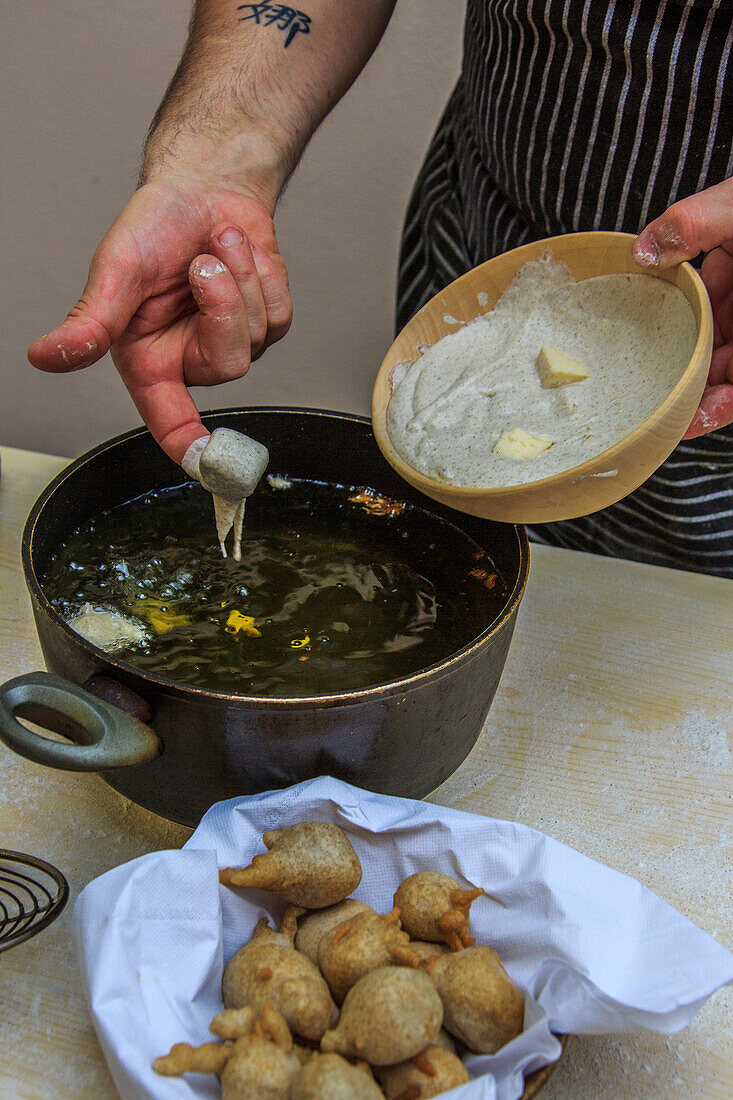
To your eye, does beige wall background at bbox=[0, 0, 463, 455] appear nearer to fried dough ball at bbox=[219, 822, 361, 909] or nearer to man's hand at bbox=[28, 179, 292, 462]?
man's hand at bbox=[28, 179, 292, 462]

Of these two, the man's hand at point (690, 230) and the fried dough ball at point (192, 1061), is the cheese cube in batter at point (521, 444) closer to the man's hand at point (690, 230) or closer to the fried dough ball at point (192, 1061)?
the man's hand at point (690, 230)

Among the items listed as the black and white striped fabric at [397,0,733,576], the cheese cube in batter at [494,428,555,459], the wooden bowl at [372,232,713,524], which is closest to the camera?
the wooden bowl at [372,232,713,524]

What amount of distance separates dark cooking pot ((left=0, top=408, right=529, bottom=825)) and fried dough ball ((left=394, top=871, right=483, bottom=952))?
0.43 ft

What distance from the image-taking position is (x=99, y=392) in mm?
3404

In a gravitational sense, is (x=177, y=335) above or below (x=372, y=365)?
above

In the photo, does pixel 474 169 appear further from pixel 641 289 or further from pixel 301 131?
pixel 641 289

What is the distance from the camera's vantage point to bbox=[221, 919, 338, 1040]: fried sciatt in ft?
2.42

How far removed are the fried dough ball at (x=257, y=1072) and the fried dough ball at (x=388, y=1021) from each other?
4 cm

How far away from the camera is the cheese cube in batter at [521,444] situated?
3.43 ft

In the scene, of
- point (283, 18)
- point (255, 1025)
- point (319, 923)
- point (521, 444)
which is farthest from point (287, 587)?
point (283, 18)

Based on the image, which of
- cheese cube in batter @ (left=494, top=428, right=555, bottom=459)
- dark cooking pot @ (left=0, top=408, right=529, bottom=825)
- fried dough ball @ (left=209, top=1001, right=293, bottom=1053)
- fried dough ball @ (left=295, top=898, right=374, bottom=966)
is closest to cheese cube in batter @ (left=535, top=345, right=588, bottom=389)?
cheese cube in batter @ (left=494, top=428, right=555, bottom=459)

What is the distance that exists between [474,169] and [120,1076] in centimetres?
147

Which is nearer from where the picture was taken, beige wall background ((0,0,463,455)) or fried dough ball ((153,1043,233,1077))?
fried dough ball ((153,1043,233,1077))

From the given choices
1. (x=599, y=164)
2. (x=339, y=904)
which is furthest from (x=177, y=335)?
(x=339, y=904)
